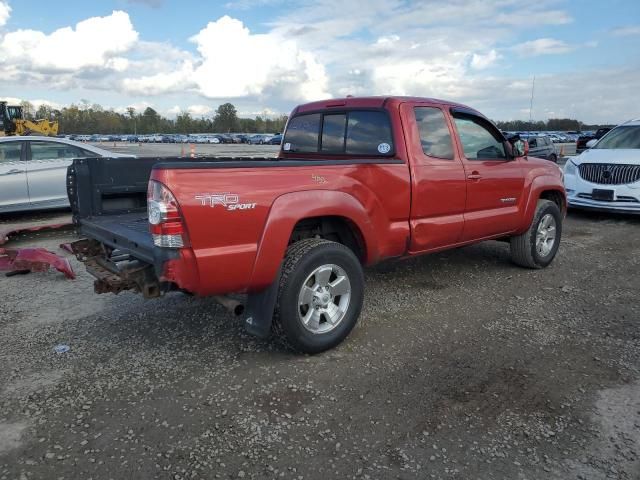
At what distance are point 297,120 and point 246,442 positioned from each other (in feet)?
11.8

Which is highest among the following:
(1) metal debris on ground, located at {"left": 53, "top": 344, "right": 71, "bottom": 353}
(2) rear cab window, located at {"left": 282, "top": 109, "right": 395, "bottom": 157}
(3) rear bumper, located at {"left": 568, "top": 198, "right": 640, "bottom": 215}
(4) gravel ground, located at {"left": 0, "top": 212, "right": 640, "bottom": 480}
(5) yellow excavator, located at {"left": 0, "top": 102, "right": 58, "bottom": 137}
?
(5) yellow excavator, located at {"left": 0, "top": 102, "right": 58, "bottom": 137}

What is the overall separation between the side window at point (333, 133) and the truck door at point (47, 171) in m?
5.70

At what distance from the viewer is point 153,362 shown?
3.69 m

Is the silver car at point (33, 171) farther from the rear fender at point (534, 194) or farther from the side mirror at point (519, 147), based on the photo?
the rear fender at point (534, 194)

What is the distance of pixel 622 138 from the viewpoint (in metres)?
10.0

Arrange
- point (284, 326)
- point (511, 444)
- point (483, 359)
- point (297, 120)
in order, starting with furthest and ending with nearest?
1. point (297, 120)
2. point (483, 359)
3. point (284, 326)
4. point (511, 444)

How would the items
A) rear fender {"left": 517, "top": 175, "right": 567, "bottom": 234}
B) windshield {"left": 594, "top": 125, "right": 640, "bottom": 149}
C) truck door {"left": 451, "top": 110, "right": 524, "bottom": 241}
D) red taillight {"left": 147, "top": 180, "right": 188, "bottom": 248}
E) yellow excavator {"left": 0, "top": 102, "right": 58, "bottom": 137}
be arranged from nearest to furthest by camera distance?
red taillight {"left": 147, "top": 180, "right": 188, "bottom": 248} < truck door {"left": 451, "top": 110, "right": 524, "bottom": 241} < rear fender {"left": 517, "top": 175, "right": 567, "bottom": 234} < windshield {"left": 594, "top": 125, "right": 640, "bottom": 149} < yellow excavator {"left": 0, "top": 102, "right": 58, "bottom": 137}

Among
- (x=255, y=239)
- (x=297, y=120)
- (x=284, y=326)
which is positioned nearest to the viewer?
(x=255, y=239)

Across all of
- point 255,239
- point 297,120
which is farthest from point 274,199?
point 297,120

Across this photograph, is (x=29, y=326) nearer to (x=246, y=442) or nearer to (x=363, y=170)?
(x=246, y=442)

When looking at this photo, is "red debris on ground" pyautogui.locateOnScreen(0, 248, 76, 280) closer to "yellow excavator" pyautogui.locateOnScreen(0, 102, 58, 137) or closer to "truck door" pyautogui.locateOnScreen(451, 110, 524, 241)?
"truck door" pyautogui.locateOnScreen(451, 110, 524, 241)

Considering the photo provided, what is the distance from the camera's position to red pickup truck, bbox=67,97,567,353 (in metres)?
3.08

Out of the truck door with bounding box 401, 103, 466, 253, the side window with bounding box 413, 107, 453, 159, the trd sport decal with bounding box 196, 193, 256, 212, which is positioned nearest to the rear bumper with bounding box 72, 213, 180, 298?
the trd sport decal with bounding box 196, 193, 256, 212

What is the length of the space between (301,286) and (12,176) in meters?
7.25
